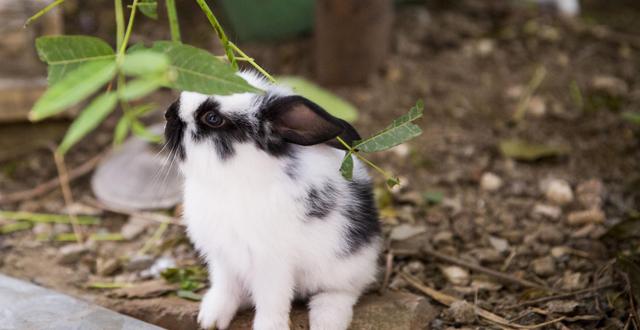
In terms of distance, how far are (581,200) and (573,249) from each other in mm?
530

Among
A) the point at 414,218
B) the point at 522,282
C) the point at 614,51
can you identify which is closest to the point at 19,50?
the point at 414,218

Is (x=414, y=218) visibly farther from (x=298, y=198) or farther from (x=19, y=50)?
(x=19, y=50)

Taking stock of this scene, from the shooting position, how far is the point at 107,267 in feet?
11.2

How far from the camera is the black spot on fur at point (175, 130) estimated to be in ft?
8.20

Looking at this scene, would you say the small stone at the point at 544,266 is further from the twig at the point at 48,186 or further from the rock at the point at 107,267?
the twig at the point at 48,186

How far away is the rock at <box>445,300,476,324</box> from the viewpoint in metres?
2.80

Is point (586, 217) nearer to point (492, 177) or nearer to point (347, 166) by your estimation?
point (492, 177)

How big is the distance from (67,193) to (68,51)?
243 cm

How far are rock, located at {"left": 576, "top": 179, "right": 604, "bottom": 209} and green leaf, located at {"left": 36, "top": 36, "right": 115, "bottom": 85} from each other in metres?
2.61

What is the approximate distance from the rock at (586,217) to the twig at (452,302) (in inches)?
36.6

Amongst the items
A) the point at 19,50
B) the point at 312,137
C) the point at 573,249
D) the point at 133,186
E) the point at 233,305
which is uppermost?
the point at 19,50

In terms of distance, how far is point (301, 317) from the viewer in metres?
2.77

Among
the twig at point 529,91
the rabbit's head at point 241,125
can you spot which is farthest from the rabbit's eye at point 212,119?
the twig at point 529,91

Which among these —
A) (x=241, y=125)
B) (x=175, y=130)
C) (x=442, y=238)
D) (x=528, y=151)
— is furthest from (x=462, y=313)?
(x=528, y=151)
